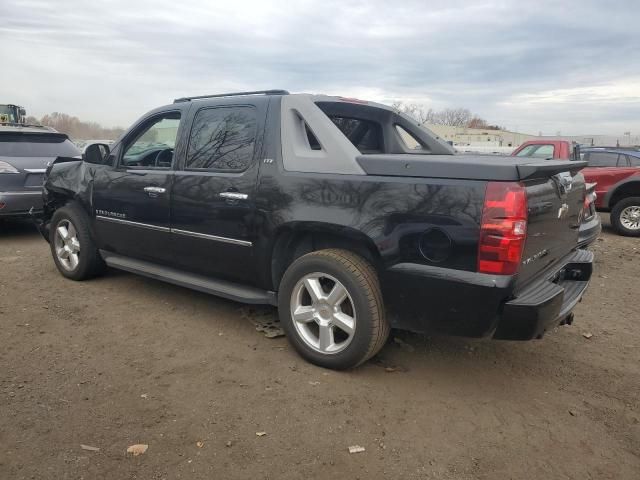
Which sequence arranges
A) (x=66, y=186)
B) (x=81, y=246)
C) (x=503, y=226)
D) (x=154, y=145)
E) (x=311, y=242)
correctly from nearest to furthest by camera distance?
(x=503, y=226)
(x=311, y=242)
(x=154, y=145)
(x=81, y=246)
(x=66, y=186)

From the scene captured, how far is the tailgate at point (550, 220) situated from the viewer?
2721 mm

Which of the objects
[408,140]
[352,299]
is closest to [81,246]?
[352,299]

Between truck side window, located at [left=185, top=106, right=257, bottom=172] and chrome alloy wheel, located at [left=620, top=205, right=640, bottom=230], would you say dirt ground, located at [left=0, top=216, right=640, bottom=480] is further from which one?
chrome alloy wheel, located at [left=620, top=205, right=640, bottom=230]

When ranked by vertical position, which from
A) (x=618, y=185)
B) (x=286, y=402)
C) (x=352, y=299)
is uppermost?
(x=618, y=185)

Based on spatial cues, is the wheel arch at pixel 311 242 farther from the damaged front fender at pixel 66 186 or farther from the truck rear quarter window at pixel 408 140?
the damaged front fender at pixel 66 186

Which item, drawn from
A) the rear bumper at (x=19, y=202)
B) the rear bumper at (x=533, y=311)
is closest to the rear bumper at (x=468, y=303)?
the rear bumper at (x=533, y=311)

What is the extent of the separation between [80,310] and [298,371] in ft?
7.37

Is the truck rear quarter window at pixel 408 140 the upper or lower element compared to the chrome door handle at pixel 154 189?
upper

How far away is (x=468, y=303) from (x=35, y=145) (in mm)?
7330

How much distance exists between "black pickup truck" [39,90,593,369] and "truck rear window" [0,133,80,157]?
10.5 ft

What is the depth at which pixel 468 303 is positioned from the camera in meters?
2.71

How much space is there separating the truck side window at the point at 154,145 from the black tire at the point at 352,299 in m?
1.69

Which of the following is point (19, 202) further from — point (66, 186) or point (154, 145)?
point (154, 145)

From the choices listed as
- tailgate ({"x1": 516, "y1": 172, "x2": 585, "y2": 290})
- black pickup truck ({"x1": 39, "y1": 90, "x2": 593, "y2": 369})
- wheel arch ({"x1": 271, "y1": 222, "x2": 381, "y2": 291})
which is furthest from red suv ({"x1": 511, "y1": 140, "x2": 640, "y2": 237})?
wheel arch ({"x1": 271, "y1": 222, "x2": 381, "y2": 291})
